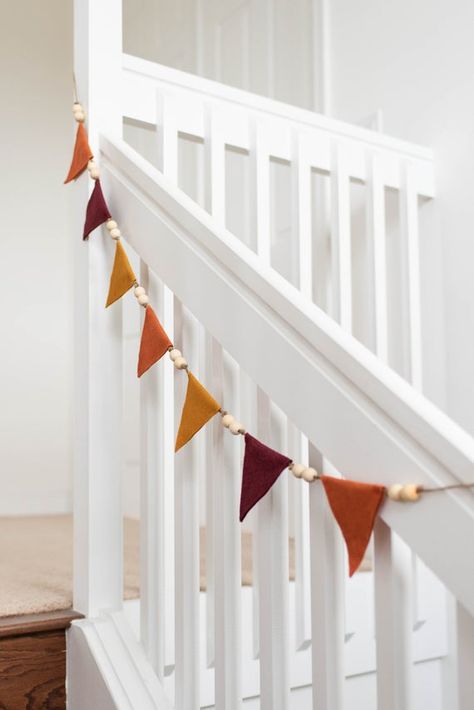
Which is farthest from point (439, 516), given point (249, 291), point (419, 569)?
point (419, 569)

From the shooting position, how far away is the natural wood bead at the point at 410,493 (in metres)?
0.74

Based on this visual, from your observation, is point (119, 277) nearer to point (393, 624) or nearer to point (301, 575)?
point (301, 575)

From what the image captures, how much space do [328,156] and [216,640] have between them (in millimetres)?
943

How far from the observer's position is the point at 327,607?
0.86m

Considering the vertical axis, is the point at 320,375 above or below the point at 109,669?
above

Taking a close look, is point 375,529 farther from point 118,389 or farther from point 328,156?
point 328,156

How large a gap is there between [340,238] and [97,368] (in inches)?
21.6

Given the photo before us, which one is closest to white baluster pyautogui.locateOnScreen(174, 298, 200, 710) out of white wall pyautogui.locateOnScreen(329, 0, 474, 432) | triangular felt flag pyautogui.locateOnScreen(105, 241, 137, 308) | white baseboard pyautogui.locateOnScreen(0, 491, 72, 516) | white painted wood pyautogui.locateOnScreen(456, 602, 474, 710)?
triangular felt flag pyautogui.locateOnScreen(105, 241, 137, 308)

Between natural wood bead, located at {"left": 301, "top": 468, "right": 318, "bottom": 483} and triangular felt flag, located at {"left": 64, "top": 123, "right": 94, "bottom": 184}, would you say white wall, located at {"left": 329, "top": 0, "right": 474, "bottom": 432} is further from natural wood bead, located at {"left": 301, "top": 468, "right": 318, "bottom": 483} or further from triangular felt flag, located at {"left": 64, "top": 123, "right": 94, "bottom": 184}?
natural wood bead, located at {"left": 301, "top": 468, "right": 318, "bottom": 483}

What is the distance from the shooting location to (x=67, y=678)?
1.29m

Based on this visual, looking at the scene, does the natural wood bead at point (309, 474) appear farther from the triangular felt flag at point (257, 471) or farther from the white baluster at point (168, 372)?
the white baluster at point (168, 372)

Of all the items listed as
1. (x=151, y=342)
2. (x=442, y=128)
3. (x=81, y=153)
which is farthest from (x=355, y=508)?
(x=442, y=128)

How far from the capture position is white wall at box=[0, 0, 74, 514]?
10.1ft

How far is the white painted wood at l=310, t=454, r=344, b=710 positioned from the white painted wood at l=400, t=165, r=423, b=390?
841 mm
